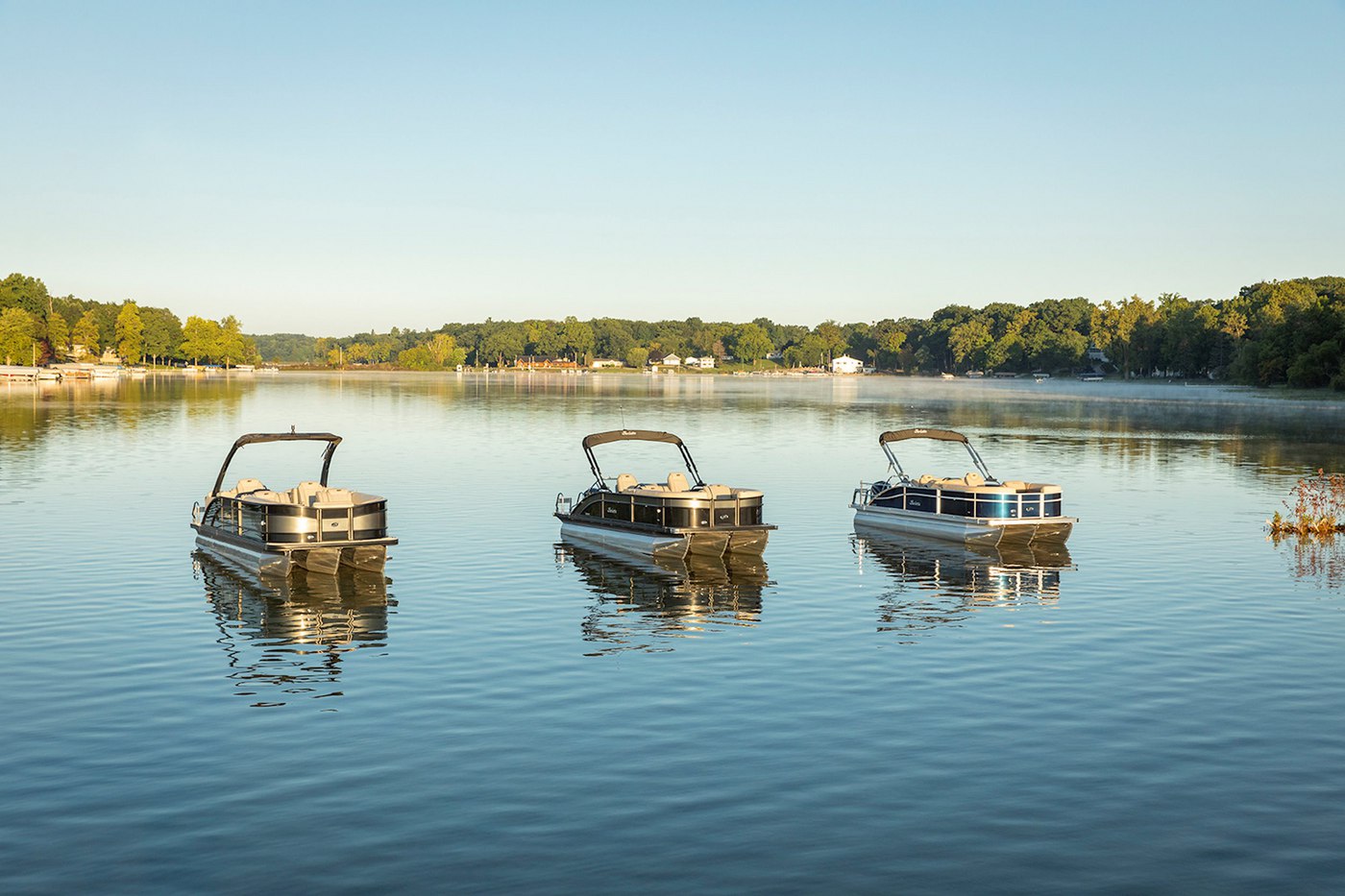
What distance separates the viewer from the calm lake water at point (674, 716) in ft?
60.2

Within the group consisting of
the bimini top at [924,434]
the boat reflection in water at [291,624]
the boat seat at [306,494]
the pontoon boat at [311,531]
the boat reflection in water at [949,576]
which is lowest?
the boat reflection in water at [949,576]

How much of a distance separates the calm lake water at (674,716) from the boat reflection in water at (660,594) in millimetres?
221

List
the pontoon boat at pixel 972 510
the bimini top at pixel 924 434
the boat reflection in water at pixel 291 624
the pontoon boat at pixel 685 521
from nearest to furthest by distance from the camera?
the boat reflection in water at pixel 291 624 < the pontoon boat at pixel 685 521 < the pontoon boat at pixel 972 510 < the bimini top at pixel 924 434

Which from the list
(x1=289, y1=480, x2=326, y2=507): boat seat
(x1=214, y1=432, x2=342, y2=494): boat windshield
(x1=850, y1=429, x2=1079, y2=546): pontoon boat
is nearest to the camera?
(x1=289, y1=480, x2=326, y2=507): boat seat

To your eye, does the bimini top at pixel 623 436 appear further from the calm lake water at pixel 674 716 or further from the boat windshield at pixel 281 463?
the boat windshield at pixel 281 463

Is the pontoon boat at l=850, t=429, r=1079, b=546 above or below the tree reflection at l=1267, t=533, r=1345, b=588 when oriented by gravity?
above

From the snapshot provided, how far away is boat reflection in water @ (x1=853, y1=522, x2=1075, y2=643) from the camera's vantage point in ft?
125

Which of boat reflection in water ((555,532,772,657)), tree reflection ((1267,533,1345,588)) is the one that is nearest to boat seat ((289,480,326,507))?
boat reflection in water ((555,532,772,657))

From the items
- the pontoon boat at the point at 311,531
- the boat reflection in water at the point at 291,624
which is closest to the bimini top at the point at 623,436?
the pontoon boat at the point at 311,531

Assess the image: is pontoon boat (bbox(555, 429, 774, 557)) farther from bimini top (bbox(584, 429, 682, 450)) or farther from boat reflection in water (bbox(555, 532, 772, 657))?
bimini top (bbox(584, 429, 682, 450))

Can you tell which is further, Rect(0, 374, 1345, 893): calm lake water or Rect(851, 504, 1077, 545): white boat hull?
Rect(851, 504, 1077, 545): white boat hull

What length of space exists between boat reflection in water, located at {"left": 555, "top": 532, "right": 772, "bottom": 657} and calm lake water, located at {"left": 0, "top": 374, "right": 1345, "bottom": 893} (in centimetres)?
22

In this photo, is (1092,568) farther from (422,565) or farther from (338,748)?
(338,748)

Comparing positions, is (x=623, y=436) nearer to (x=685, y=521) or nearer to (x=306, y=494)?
(x=685, y=521)
